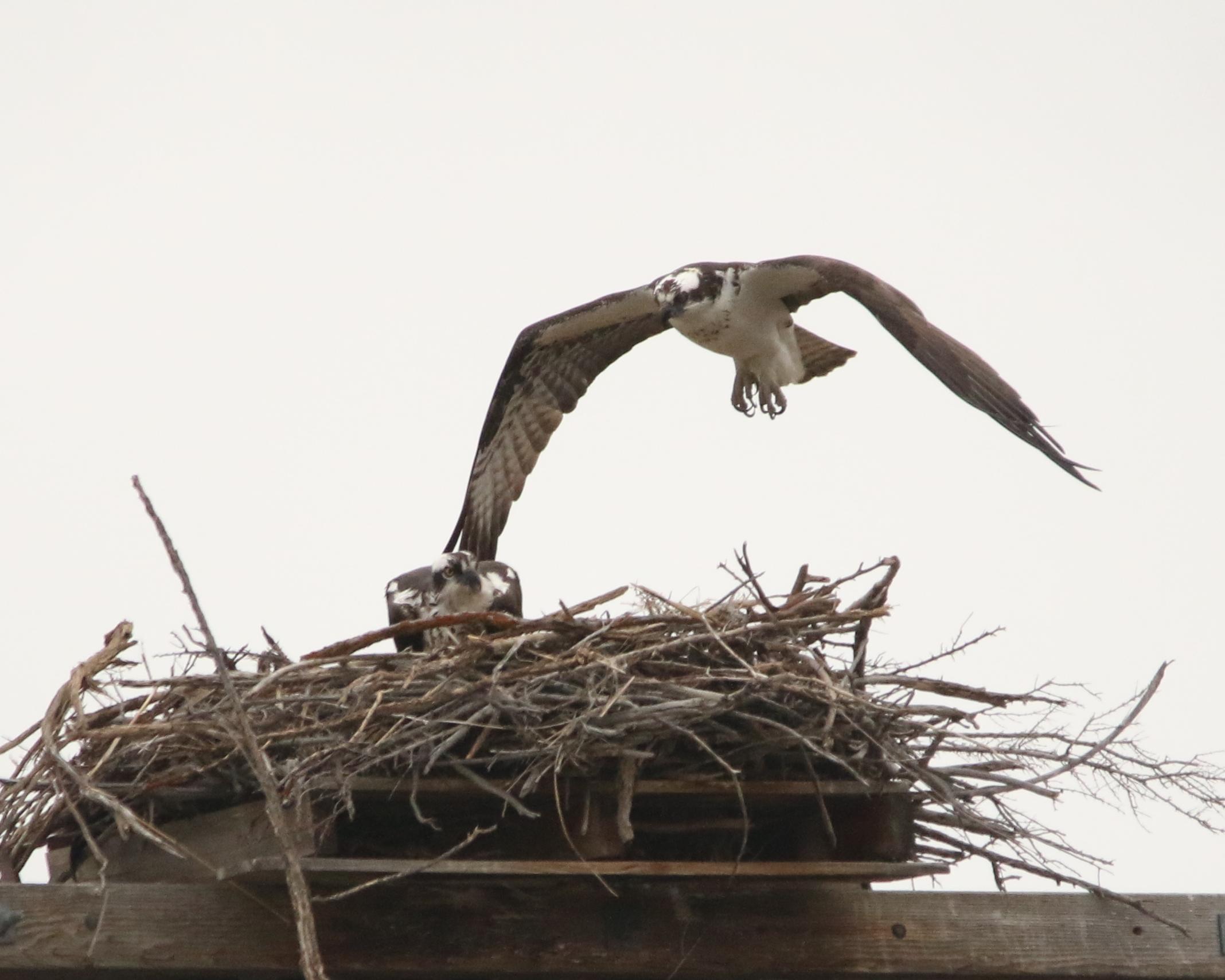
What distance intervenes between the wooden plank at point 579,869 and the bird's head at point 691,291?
10.2 ft

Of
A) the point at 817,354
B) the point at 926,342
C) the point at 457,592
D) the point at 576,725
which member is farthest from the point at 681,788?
the point at 817,354

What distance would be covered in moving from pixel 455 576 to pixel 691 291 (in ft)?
4.66

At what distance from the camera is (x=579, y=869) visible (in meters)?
3.51

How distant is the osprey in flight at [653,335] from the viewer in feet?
20.8

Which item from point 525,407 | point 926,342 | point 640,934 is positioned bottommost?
point 640,934

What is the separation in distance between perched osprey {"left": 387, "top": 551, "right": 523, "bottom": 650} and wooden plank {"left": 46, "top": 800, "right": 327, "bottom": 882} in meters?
1.98

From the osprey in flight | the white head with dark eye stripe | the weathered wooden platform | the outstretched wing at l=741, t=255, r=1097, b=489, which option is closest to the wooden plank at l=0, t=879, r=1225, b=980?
the weathered wooden platform

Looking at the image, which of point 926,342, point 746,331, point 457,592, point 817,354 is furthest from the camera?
point 817,354

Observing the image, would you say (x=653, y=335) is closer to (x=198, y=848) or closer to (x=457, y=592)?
(x=457, y=592)

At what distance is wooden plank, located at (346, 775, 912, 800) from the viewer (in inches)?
144

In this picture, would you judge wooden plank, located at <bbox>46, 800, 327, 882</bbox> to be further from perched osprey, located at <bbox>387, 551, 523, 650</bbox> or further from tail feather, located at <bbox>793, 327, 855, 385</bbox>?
tail feather, located at <bbox>793, 327, 855, 385</bbox>

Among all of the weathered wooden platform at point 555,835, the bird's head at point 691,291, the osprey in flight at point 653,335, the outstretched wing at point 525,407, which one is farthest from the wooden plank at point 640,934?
the outstretched wing at point 525,407

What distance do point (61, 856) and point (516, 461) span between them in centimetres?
319

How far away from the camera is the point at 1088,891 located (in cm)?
389
